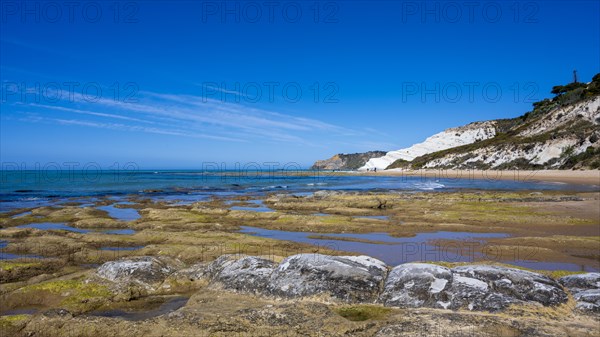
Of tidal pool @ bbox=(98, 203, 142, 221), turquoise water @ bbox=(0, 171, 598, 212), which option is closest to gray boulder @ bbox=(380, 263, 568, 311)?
tidal pool @ bbox=(98, 203, 142, 221)

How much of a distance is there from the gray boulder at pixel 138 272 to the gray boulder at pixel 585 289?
9595 millimetres

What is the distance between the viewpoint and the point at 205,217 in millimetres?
25062

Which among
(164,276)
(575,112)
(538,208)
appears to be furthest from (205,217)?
(575,112)

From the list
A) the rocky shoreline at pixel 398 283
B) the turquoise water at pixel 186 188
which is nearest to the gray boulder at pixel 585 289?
the rocky shoreline at pixel 398 283

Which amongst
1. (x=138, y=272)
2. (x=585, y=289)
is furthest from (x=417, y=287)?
(x=138, y=272)

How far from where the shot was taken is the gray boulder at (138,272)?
9.74 meters

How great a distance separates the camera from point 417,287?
782 cm

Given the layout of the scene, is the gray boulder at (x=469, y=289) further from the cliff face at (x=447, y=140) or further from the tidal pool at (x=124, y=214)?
the cliff face at (x=447, y=140)

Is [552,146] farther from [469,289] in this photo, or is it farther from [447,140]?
[447,140]

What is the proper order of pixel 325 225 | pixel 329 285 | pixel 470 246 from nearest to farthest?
pixel 329 285 → pixel 470 246 → pixel 325 225

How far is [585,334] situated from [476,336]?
5.71ft

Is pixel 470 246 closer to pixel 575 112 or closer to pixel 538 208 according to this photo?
pixel 538 208

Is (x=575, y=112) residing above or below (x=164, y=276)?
above

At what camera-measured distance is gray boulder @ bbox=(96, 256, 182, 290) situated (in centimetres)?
974
